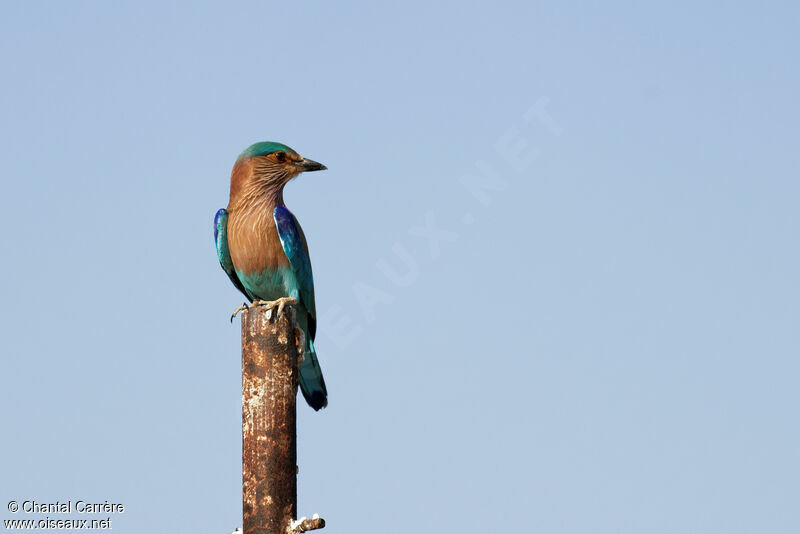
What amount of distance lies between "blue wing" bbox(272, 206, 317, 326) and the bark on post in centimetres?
197

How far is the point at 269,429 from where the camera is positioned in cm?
651

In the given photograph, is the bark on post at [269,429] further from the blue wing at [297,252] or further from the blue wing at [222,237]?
the blue wing at [222,237]

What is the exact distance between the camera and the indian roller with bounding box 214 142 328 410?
8.75 metres

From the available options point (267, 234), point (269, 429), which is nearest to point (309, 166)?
point (267, 234)

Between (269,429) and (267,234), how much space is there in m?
2.67

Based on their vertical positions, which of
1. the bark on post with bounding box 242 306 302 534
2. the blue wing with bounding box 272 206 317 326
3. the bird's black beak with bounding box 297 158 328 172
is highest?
the bird's black beak with bounding box 297 158 328 172

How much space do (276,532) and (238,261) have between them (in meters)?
3.15

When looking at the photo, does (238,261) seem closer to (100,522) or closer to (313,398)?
(313,398)

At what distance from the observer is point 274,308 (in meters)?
6.95

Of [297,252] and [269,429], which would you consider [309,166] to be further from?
[269,429]

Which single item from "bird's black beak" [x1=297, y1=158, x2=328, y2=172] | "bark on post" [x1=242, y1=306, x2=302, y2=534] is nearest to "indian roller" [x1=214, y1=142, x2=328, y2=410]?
"bird's black beak" [x1=297, y1=158, x2=328, y2=172]

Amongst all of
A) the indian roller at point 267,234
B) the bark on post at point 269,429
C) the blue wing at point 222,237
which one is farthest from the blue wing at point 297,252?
the bark on post at point 269,429

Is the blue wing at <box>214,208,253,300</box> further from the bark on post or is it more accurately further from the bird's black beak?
the bark on post

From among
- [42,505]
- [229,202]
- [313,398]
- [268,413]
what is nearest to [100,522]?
[42,505]
